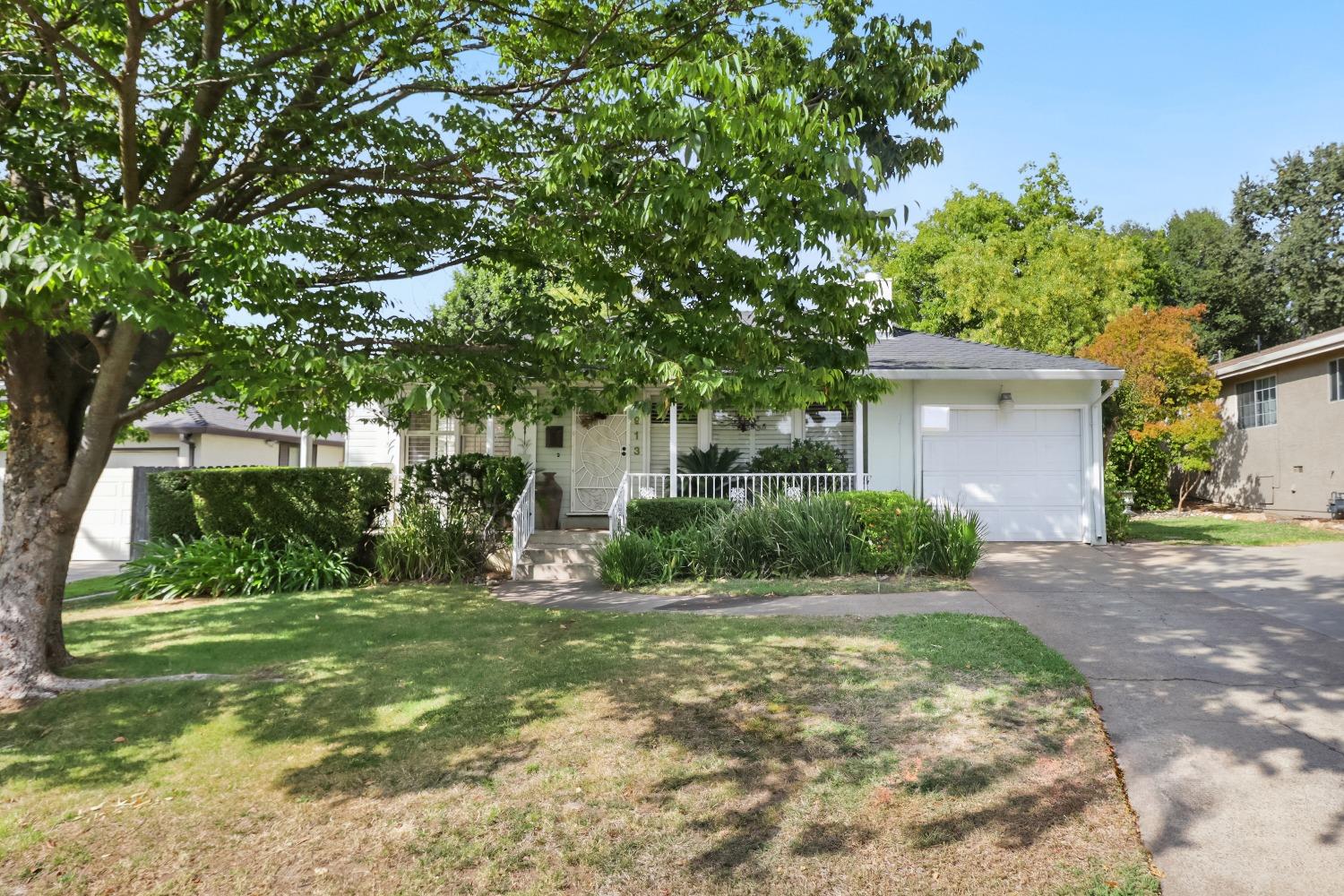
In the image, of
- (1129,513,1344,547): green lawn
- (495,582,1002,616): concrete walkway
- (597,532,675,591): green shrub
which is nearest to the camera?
(495,582,1002,616): concrete walkway

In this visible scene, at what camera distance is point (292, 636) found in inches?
275

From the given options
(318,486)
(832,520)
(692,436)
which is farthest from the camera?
(692,436)

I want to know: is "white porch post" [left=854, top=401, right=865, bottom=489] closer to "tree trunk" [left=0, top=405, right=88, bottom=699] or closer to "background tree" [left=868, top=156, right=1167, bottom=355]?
"background tree" [left=868, top=156, right=1167, bottom=355]

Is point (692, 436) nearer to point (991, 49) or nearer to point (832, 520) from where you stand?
point (832, 520)

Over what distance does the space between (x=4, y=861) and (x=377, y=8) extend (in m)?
5.36

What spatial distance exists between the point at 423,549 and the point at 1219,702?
8.61 m

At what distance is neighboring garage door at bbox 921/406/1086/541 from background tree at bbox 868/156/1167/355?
4718 mm

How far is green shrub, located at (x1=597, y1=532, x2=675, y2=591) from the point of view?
9219 mm

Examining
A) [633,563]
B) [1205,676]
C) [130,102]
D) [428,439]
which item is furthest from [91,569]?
[1205,676]

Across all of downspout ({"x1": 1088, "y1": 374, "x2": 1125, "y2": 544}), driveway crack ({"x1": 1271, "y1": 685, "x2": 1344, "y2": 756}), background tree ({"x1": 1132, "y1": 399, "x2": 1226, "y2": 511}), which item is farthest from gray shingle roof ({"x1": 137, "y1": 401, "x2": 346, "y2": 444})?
background tree ({"x1": 1132, "y1": 399, "x2": 1226, "y2": 511})

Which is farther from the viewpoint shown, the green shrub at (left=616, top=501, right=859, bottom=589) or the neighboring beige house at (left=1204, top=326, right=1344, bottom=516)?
the neighboring beige house at (left=1204, top=326, right=1344, bottom=516)

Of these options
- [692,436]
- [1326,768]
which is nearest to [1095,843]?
[1326,768]

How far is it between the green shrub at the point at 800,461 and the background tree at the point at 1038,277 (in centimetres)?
541

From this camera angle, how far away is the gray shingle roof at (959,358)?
12.0 metres
